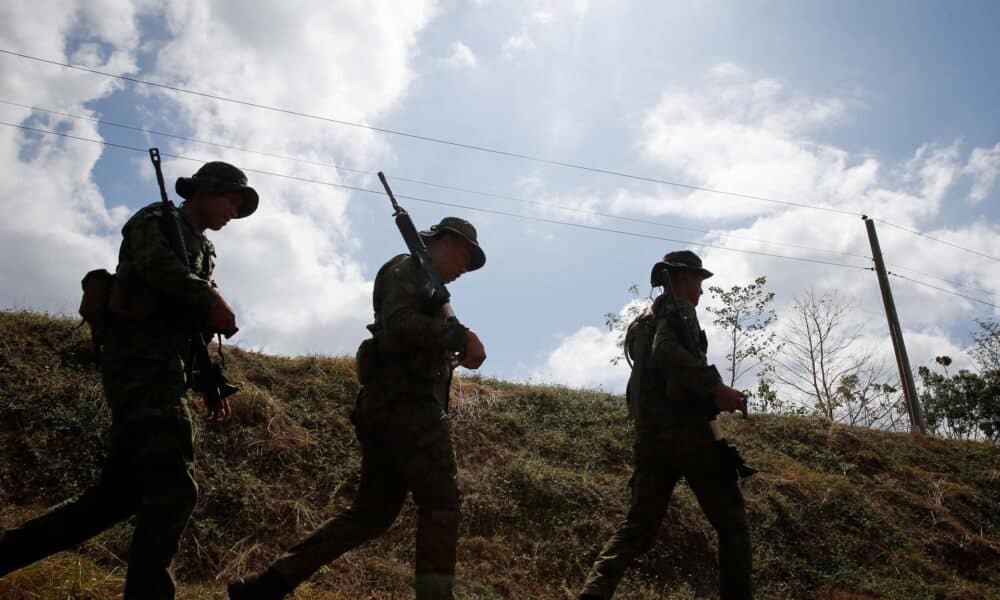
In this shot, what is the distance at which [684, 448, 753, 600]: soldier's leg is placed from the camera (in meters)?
3.77

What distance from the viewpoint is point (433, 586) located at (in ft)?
9.41

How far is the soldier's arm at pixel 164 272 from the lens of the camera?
2.76 meters

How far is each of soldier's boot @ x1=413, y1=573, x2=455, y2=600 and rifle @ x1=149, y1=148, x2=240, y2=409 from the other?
141cm

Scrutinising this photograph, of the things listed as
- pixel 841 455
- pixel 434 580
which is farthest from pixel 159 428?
pixel 841 455

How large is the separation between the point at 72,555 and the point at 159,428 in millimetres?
2275

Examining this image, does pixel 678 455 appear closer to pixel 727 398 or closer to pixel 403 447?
pixel 727 398

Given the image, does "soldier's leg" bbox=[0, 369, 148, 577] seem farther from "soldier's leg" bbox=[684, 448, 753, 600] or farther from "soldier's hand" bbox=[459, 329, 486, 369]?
"soldier's leg" bbox=[684, 448, 753, 600]

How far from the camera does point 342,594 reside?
14.4 feet

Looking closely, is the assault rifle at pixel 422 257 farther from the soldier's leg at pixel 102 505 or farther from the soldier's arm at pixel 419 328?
the soldier's leg at pixel 102 505

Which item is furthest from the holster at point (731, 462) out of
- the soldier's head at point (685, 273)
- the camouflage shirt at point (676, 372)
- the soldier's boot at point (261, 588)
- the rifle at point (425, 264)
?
the soldier's boot at point (261, 588)

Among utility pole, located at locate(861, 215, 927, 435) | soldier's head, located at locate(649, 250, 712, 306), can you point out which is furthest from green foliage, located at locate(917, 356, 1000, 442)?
soldier's head, located at locate(649, 250, 712, 306)

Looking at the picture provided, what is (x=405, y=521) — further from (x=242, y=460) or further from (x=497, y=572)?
(x=242, y=460)

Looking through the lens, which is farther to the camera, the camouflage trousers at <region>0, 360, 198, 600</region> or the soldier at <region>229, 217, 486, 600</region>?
the soldier at <region>229, 217, 486, 600</region>

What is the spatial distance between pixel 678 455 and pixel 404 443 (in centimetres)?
179
